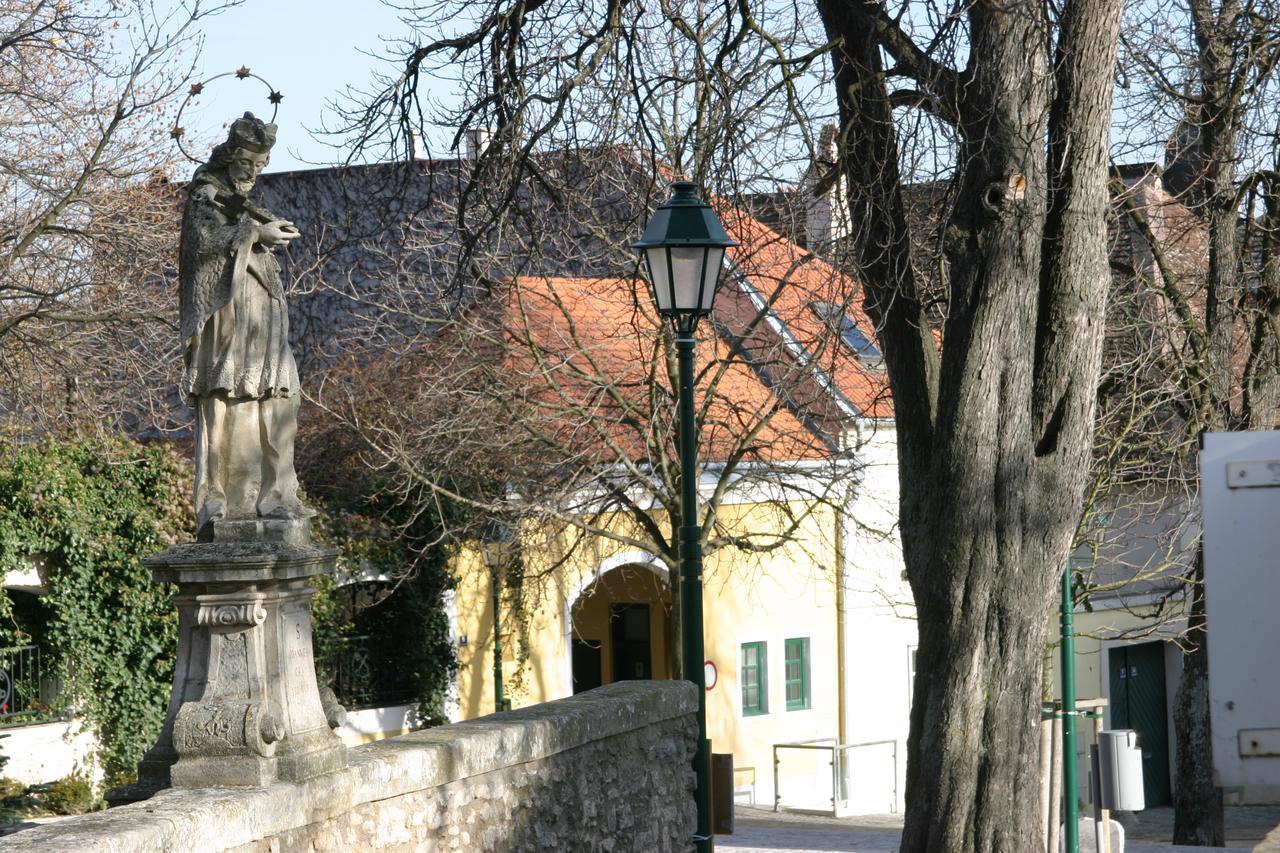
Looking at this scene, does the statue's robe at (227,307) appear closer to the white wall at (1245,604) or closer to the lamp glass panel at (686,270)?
the lamp glass panel at (686,270)

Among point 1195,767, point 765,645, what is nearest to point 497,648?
point 765,645

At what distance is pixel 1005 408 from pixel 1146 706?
21.1 meters

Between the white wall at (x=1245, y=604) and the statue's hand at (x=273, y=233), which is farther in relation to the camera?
the statue's hand at (x=273, y=233)

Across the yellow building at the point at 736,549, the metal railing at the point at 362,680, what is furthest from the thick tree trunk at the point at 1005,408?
the metal railing at the point at 362,680

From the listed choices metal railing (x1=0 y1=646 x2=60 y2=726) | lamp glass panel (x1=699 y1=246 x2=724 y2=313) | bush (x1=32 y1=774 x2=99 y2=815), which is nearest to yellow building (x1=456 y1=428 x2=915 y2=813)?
metal railing (x1=0 y1=646 x2=60 y2=726)

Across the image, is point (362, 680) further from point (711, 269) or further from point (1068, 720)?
point (711, 269)

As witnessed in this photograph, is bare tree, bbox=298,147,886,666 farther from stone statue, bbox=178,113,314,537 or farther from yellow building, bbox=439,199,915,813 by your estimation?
stone statue, bbox=178,113,314,537

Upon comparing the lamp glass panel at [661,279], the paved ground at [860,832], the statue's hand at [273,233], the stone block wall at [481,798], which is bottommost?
the paved ground at [860,832]

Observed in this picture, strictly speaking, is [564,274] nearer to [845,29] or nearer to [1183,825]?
[1183,825]

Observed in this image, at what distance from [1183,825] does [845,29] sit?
1171 centimetres

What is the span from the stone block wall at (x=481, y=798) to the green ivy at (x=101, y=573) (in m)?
7.83

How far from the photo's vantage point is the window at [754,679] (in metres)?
24.1

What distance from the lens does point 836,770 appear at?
75.9 feet

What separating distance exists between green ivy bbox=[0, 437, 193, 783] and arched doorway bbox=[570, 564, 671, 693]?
953 cm
